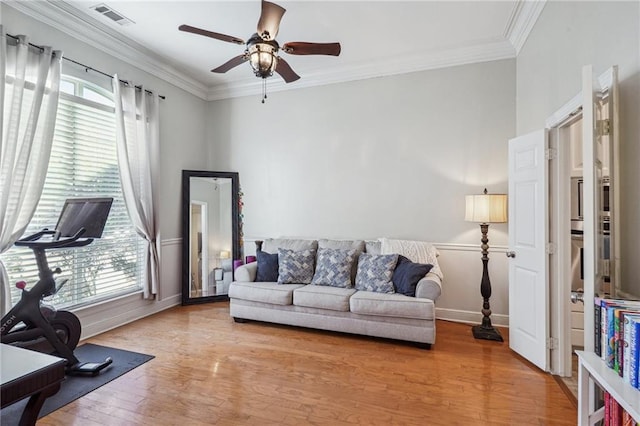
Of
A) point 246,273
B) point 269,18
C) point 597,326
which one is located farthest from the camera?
point 246,273

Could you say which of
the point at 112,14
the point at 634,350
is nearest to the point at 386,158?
the point at 634,350

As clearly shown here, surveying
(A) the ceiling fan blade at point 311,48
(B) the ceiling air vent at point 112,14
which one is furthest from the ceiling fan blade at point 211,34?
(B) the ceiling air vent at point 112,14

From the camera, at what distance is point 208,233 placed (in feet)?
15.6

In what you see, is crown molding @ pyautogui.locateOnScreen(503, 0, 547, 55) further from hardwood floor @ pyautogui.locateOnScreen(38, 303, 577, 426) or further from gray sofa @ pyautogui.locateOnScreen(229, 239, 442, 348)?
hardwood floor @ pyautogui.locateOnScreen(38, 303, 577, 426)

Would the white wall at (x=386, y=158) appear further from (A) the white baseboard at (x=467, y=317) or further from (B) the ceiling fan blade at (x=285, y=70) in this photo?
(B) the ceiling fan blade at (x=285, y=70)

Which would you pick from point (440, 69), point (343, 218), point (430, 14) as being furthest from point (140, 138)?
point (440, 69)

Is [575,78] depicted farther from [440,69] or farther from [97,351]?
[97,351]

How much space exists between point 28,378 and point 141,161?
2.87 m

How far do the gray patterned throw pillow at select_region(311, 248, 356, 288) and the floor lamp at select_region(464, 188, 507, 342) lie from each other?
1.41m

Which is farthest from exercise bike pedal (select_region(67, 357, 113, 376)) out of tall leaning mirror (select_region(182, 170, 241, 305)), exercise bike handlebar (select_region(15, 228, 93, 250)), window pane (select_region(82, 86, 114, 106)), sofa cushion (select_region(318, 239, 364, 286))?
window pane (select_region(82, 86, 114, 106))

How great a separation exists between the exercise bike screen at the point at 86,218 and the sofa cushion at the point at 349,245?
2.35 meters

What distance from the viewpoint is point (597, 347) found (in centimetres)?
150

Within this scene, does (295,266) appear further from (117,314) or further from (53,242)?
(53,242)

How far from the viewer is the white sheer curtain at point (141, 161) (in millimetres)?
3676
